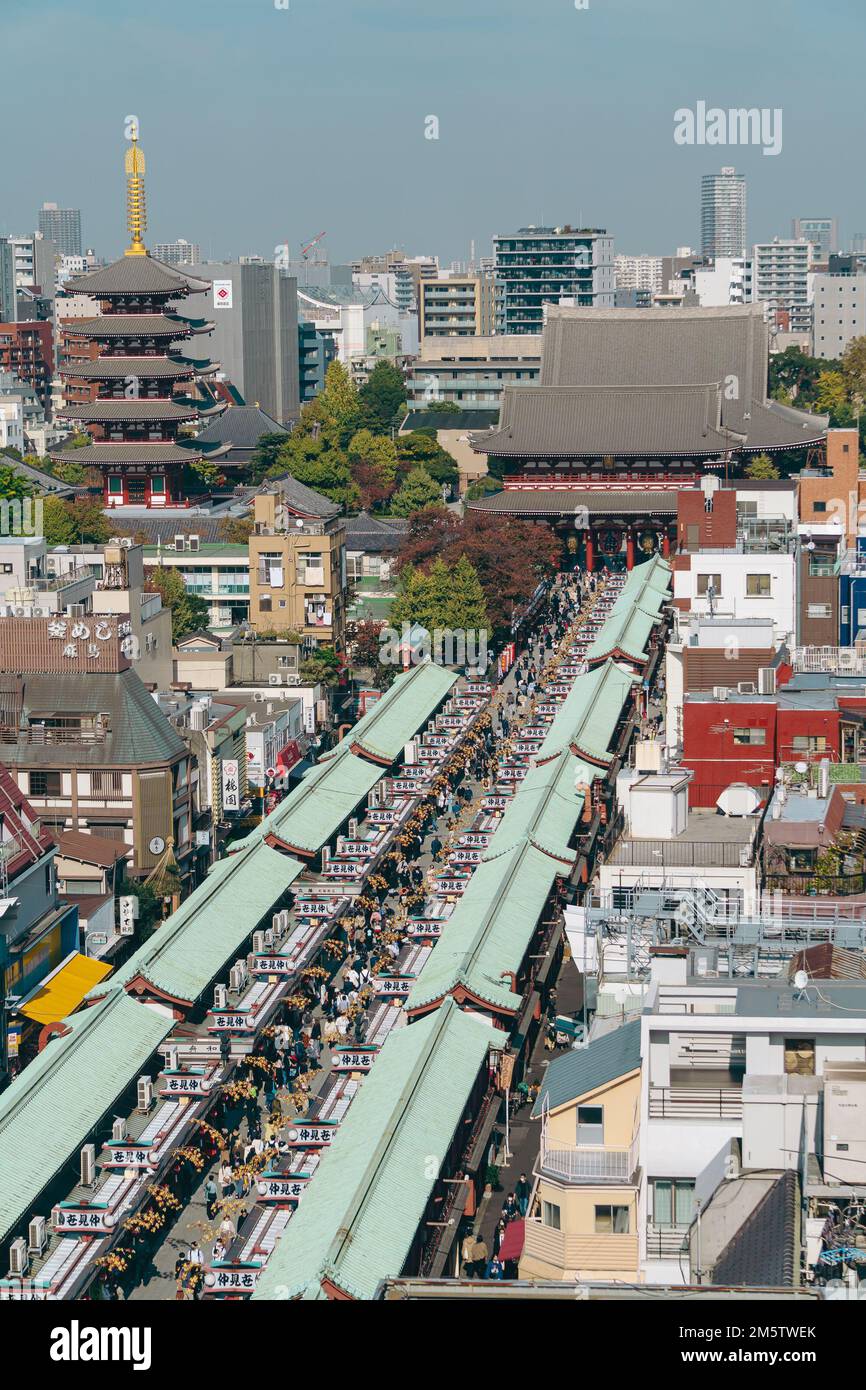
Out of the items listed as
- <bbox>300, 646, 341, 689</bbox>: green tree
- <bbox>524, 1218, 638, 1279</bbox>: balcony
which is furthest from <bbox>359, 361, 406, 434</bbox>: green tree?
<bbox>524, 1218, 638, 1279</bbox>: balcony

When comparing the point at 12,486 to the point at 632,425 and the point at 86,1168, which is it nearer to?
the point at 632,425

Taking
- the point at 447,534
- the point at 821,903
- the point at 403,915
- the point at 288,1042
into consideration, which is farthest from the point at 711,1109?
the point at 447,534

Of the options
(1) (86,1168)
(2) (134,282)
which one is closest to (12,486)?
(2) (134,282)

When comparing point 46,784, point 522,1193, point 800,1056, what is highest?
point 800,1056

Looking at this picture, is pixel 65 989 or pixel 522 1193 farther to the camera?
pixel 65 989

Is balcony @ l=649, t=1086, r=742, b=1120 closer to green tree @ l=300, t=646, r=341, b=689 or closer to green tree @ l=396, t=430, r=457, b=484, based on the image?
green tree @ l=300, t=646, r=341, b=689

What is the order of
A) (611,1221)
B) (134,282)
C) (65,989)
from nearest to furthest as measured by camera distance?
1. (611,1221)
2. (65,989)
3. (134,282)

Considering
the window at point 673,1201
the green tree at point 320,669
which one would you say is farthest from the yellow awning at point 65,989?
the green tree at point 320,669
